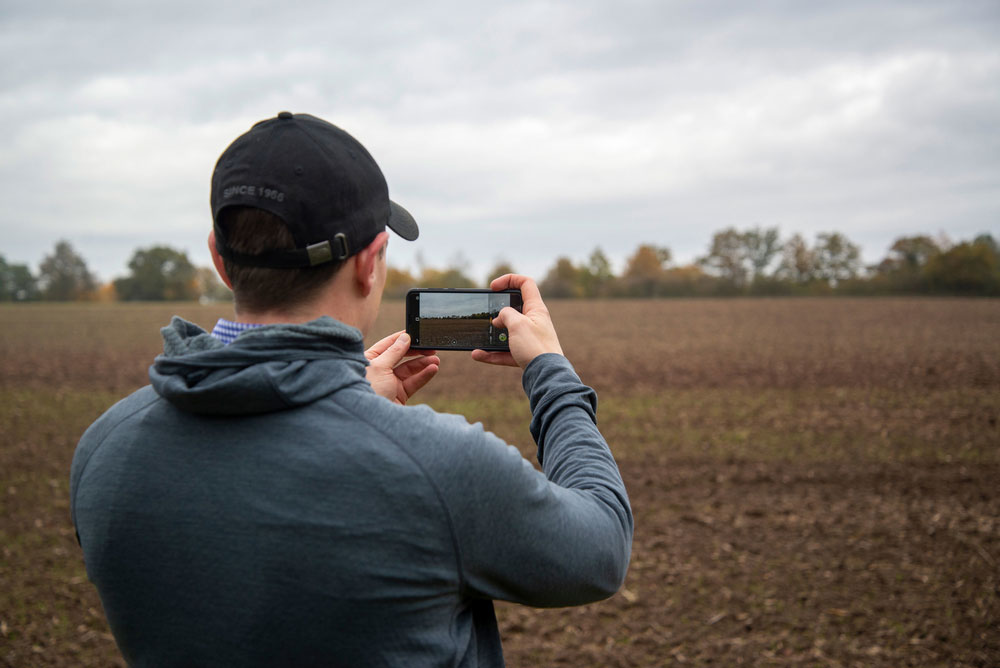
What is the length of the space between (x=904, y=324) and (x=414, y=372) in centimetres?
3770

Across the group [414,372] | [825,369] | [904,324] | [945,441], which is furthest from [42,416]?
[904,324]

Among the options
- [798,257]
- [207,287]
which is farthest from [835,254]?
[207,287]

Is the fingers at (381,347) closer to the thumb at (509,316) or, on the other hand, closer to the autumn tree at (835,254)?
the thumb at (509,316)

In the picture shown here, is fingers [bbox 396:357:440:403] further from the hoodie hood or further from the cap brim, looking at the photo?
the hoodie hood

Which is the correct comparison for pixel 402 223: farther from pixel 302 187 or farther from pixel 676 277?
pixel 676 277

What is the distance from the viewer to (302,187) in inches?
47.3

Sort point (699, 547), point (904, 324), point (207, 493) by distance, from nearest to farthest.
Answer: point (207, 493) < point (699, 547) < point (904, 324)

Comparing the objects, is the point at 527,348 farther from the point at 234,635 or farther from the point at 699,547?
the point at 699,547

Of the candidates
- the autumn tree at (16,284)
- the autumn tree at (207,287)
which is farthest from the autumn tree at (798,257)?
the autumn tree at (16,284)

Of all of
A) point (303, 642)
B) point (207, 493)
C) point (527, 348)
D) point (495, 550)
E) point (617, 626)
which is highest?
point (527, 348)

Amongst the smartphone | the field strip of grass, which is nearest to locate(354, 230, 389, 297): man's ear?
the smartphone

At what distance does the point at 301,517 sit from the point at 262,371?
0.24m

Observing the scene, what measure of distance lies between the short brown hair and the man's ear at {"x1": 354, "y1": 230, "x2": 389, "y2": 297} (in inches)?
1.8

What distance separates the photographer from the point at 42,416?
530 inches
